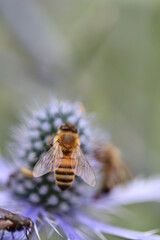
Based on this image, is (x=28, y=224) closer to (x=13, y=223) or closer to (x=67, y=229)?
(x=13, y=223)

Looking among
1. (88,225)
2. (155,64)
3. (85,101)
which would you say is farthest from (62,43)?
(88,225)

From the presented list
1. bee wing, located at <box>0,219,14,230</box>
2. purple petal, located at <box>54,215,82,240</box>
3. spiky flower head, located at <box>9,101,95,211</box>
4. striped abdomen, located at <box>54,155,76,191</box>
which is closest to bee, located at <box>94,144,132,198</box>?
spiky flower head, located at <box>9,101,95,211</box>

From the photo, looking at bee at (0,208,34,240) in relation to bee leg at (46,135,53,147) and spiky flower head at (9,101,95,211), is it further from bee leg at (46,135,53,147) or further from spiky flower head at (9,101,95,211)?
spiky flower head at (9,101,95,211)

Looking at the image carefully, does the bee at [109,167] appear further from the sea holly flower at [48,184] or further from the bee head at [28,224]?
the bee head at [28,224]

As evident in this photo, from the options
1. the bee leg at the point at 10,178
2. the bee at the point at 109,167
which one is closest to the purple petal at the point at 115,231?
the bee at the point at 109,167

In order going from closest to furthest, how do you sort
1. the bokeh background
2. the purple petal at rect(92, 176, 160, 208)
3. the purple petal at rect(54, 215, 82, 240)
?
the purple petal at rect(54, 215, 82, 240) → the purple petal at rect(92, 176, 160, 208) → the bokeh background

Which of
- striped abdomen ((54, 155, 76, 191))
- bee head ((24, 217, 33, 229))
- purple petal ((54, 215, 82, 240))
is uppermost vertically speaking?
striped abdomen ((54, 155, 76, 191))
